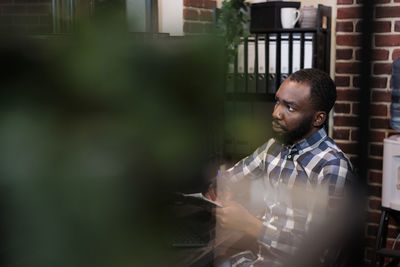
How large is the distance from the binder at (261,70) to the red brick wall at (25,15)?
247 centimetres

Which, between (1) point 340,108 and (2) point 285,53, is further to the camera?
(2) point 285,53

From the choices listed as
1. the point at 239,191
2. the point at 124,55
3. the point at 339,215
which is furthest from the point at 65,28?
the point at 239,191

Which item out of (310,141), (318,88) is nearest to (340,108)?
(318,88)

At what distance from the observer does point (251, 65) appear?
8.88ft

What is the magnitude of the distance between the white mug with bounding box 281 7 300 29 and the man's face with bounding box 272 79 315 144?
1190 mm

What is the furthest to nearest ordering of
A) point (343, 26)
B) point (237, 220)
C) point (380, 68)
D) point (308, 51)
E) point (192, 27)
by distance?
1. point (308, 51)
2. point (343, 26)
3. point (237, 220)
4. point (380, 68)
5. point (192, 27)

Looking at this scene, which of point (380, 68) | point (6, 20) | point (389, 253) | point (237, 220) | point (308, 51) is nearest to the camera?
point (6, 20)

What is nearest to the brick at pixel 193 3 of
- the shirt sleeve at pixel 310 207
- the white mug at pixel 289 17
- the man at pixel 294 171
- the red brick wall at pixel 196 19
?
the red brick wall at pixel 196 19

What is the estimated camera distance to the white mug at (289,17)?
8.87 feet

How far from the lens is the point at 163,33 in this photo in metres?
0.33

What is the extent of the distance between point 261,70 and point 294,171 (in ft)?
4.16

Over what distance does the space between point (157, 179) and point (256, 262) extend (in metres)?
1.12

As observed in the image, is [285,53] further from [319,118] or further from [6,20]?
[6,20]

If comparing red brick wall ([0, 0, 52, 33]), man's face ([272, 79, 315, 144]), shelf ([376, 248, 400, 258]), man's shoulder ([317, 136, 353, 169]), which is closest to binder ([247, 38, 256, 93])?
shelf ([376, 248, 400, 258])
